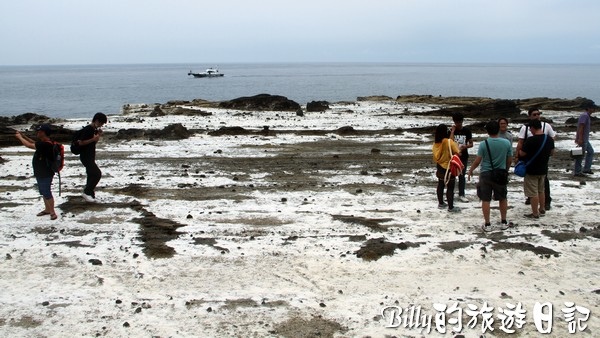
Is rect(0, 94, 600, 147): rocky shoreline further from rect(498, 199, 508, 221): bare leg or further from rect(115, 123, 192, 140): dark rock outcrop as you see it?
rect(498, 199, 508, 221): bare leg

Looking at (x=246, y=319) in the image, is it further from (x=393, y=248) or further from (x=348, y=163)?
(x=348, y=163)

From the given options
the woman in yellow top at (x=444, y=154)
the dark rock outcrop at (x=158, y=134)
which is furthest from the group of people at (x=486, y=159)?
the dark rock outcrop at (x=158, y=134)

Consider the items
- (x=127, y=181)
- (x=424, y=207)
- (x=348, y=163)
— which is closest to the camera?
(x=424, y=207)

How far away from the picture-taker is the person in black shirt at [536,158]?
8.45 m

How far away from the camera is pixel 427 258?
7.03 meters

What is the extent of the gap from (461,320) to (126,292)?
374 cm

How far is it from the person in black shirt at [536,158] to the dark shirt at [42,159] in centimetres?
783

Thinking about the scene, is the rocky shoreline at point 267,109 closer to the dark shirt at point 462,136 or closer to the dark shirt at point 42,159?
the dark shirt at point 42,159

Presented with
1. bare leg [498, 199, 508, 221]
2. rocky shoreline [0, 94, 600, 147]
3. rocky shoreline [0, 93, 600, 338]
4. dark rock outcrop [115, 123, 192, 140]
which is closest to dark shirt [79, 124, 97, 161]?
rocky shoreline [0, 93, 600, 338]

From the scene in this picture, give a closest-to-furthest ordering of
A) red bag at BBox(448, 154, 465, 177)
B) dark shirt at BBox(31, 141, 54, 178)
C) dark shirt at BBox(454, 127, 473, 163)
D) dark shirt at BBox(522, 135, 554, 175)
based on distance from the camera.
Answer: dark shirt at BBox(522, 135, 554, 175) < dark shirt at BBox(31, 141, 54, 178) < red bag at BBox(448, 154, 465, 177) < dark shirt at BBox(454, 127, 473, 163)

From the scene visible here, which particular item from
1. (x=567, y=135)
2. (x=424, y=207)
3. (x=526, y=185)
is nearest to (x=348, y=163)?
(x=424, y=207)

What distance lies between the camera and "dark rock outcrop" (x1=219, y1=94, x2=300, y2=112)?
34281mm

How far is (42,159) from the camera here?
8672 mm

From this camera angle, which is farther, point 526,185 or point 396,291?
point 526,185
